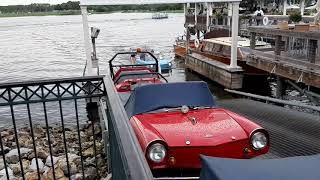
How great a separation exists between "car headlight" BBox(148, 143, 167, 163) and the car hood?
0.10 m

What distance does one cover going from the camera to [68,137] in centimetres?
1323

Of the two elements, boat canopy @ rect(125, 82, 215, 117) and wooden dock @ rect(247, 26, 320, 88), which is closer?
boat canopy @ rect(125, 82, 215, 117)

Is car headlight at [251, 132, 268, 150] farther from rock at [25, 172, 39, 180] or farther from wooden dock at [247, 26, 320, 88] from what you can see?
wooden dock at [247, 26, 320, 88]

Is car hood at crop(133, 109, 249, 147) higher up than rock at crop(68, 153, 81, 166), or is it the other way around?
car hood at crop(133, 109, 249, 147)

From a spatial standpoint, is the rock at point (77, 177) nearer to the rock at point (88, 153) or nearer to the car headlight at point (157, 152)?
the rock at point (88, 153)

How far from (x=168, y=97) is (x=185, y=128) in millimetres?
1002

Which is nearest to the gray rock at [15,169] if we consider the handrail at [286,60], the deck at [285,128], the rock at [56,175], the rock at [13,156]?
the rock at [13,156]

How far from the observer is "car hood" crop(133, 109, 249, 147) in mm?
4832

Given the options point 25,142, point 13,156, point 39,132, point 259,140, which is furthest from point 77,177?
point 39,132

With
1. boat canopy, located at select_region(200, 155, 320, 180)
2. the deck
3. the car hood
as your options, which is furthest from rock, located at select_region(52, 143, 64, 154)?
boat canopy, located at select_region(200, 155, 320, 180)

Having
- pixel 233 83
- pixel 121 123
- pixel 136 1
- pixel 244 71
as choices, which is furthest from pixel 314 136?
pixel 244 71

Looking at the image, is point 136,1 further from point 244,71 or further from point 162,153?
point 162,153

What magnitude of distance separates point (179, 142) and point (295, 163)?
7.84 ft

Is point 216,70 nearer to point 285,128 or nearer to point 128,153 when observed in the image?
point 285,128
